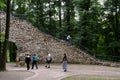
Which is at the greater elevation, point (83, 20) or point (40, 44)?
point (83, 20)

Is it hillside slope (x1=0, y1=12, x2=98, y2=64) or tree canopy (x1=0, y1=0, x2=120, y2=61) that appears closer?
hillside slope (x1=0, y1=12, x2=98, y2=64)

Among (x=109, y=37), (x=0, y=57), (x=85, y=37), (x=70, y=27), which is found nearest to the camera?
(x=0, y=57)

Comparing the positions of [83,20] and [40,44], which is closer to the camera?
[40,44]

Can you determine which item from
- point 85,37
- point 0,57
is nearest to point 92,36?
point 85,37

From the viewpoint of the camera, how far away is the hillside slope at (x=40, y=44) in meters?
36.2

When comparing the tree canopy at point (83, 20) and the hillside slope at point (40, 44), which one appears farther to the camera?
the tree canopy at point (83, 20)

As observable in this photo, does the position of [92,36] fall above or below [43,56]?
above

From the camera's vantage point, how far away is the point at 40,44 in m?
36.7

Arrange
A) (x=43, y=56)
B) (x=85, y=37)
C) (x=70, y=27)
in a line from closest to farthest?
(x=43, y=56) < (x=85, y=37) < (x=70, y=27)

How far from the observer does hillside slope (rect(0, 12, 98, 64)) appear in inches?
1426

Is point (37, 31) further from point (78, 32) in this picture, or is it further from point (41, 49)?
point (78, 32)

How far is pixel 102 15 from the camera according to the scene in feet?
142

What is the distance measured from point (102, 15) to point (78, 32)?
568 cm

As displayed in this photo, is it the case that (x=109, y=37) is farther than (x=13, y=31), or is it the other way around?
(x=109, y=37)
